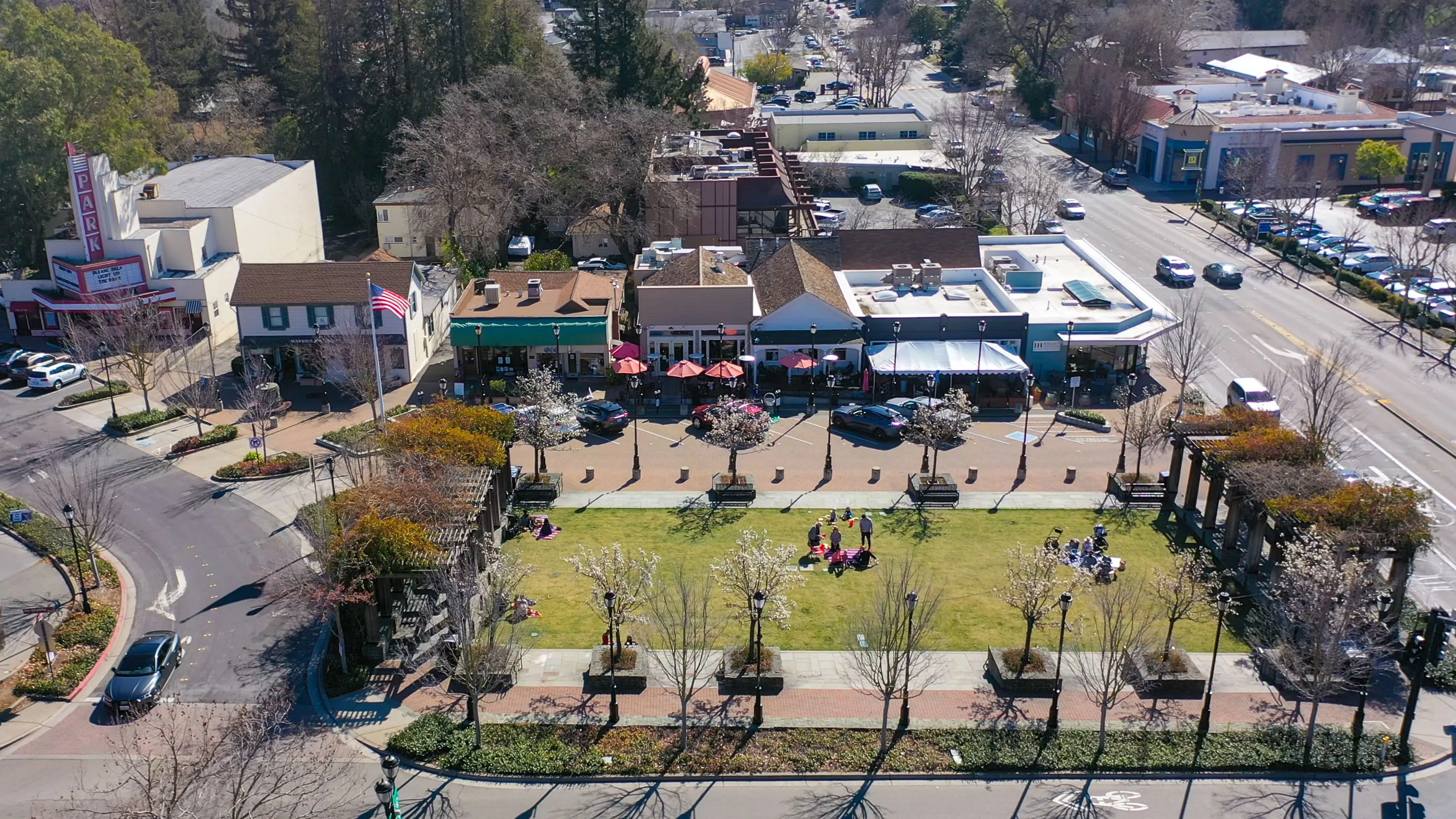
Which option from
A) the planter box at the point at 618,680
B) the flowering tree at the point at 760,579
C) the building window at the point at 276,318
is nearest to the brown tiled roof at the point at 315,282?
the building window at the point at 276,318

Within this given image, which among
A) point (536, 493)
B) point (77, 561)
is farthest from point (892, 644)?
point (77, 561)

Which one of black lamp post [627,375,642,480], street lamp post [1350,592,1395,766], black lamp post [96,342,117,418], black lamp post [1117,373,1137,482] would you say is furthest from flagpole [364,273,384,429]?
street lamp post [1350,592,1395,766]

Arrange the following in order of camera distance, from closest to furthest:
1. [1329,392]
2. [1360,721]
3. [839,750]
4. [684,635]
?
[684,635]
[839,750]
[1360,721]
[1329,392]

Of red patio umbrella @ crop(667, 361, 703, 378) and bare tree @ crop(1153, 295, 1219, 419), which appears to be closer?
bare tree @ crop(1153, 295, 1219, 419)

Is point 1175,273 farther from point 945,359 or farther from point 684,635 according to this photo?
point 684,635

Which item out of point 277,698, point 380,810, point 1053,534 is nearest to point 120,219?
point 277,698

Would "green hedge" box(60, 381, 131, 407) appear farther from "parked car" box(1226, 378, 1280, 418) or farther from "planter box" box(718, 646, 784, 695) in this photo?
"parked car" box(1226, 378, 1280, 418)
